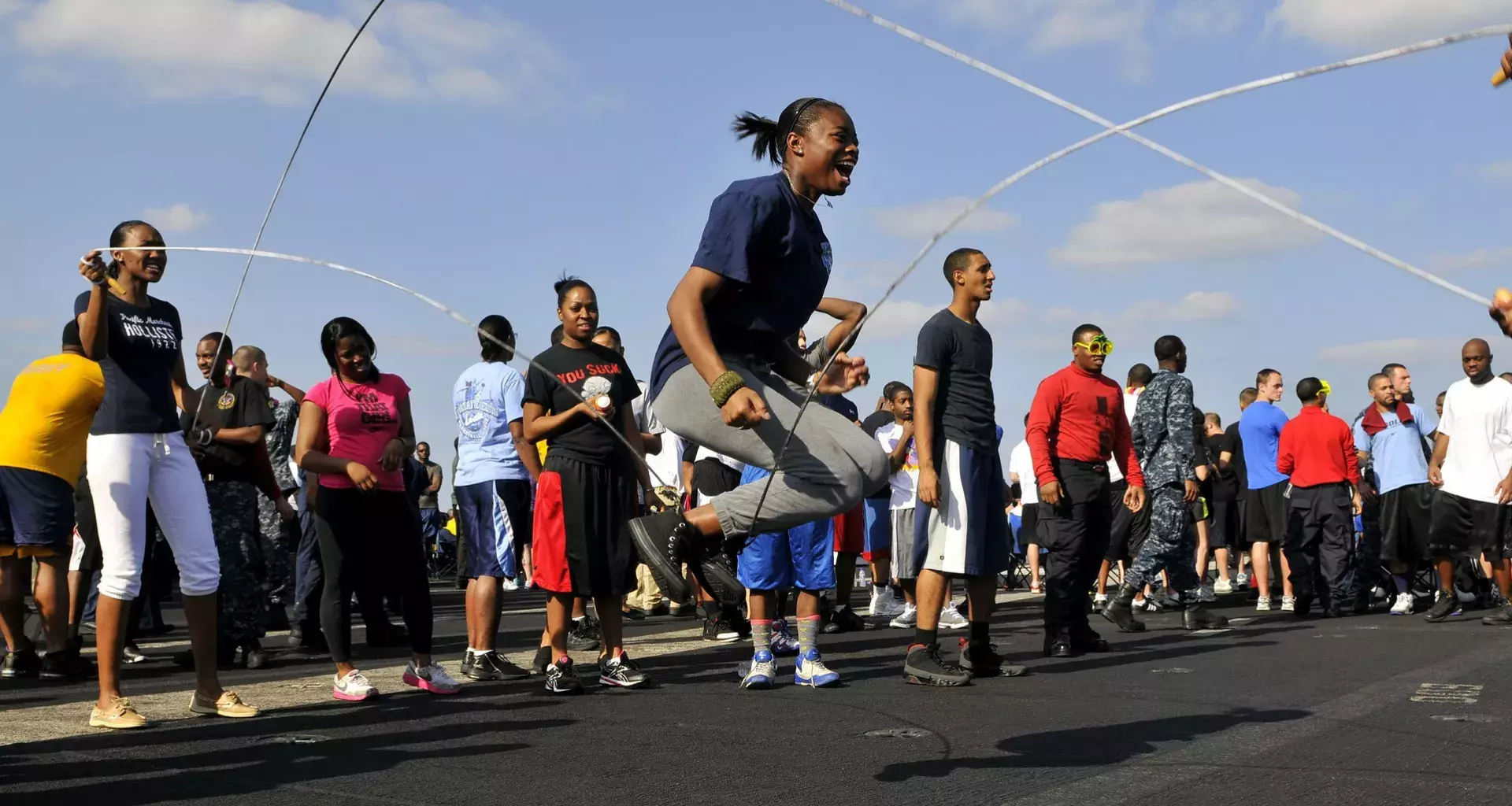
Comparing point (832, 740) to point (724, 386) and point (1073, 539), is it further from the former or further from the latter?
point (1073, 539)

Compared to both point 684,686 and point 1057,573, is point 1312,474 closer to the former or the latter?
point 1057,573

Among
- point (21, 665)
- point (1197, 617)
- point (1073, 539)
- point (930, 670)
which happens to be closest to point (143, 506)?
point (21, 665)

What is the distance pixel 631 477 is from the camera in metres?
6.83

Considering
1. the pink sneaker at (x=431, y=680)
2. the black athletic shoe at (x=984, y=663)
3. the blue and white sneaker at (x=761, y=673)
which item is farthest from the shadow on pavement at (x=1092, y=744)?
the pink sneaker at (x=431, y=680)

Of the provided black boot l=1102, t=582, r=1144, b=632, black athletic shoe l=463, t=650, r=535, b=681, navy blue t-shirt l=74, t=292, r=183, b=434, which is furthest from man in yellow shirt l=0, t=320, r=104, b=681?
black boot l=1102, t=582, r=1144, b=632

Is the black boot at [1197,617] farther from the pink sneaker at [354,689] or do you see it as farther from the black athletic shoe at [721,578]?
the black athletic shoe at [721,578]

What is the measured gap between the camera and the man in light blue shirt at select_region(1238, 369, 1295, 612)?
40.6 feet

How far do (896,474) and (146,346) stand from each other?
21.9 feet

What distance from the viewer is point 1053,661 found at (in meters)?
7.82

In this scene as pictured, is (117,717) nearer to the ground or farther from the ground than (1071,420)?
nearer to the ground

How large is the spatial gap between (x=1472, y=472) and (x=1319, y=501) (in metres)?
1.18

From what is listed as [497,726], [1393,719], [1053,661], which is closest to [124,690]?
[497,726]

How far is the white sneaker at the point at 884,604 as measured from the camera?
1182 cm

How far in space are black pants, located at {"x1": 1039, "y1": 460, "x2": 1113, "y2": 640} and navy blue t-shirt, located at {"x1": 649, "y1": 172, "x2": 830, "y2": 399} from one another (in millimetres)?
4017
